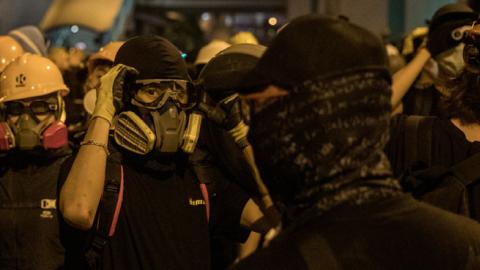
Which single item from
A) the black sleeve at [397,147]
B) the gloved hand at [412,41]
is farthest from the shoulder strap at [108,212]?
the gloved hand at [412,41]

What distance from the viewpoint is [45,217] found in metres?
4.59

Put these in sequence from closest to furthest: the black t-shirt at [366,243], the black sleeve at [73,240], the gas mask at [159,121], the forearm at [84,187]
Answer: the black t-shirt at [366,243]
the forearm at [84,187]
the black sleeve at [73,240]
the gas mask at [159,121]

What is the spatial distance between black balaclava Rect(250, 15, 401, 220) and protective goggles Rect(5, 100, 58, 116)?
10.1 ft

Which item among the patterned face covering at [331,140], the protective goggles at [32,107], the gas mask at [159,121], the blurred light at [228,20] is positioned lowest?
the blurred light at [228,20]

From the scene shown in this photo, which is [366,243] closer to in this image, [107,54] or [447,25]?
[447,25]

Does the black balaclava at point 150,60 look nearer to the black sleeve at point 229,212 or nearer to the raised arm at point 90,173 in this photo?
A: the raised arm at point 90,173

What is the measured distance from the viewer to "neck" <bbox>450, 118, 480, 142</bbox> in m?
3.61

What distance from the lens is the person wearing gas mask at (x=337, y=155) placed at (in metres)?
2.11

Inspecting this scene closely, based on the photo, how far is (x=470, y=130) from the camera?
362 centimetres

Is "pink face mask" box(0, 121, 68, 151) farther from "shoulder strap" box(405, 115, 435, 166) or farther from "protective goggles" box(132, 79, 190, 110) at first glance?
"shoulder strap" box(405, 115, 435, 166)

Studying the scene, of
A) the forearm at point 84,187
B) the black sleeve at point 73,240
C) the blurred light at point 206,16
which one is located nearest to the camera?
the forearm at point 84,187

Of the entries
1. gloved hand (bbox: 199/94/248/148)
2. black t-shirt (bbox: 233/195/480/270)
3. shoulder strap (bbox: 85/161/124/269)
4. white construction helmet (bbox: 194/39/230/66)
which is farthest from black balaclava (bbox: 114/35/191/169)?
white construction helmet (bbox: 194/39/230/66)

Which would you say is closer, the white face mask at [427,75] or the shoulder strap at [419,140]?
the shoulder strap at [419,140]

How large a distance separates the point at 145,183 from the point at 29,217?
1.15m
